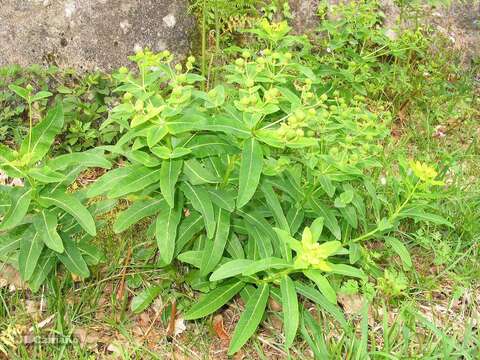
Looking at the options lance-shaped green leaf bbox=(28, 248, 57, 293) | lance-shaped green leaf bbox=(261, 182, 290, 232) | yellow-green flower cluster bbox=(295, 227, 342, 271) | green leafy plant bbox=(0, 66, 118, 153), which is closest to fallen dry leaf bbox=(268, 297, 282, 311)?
lance-shaped green leaf bbox=(261, 182, 290, 232)

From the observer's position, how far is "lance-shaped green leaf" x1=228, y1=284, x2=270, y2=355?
2324mm

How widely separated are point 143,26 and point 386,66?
2190mm

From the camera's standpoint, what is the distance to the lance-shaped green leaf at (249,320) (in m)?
2.32

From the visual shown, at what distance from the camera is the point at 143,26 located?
4203 millimetres

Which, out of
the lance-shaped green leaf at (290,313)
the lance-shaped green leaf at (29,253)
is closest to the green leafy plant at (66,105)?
the lance-shaped green leaf at (29,253)

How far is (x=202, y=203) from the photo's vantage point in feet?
7.40

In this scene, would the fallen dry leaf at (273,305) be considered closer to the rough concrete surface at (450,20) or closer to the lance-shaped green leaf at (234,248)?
the lance-shaped green leaf at (234,248)

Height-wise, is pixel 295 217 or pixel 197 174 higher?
pixel 197 174

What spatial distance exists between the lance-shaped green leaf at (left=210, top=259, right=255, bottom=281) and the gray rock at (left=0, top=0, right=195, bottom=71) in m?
2.49

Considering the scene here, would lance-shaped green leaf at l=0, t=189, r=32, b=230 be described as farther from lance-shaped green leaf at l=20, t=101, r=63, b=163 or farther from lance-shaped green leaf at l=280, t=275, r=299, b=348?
lance-shaped green leaf at l=280, t=275, r=299, b=348

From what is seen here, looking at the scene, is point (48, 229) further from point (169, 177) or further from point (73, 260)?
point (169, 177)

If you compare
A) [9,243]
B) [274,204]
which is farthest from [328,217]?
[9,243]

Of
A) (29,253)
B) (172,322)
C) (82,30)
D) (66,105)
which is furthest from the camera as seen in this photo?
(82,30)

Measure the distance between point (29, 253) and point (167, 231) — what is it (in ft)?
2.19
